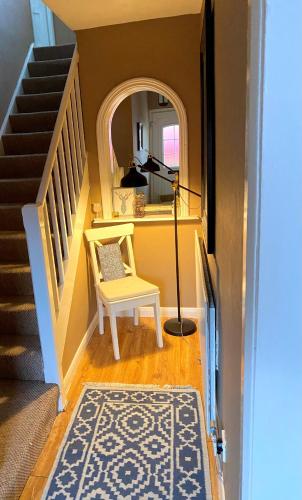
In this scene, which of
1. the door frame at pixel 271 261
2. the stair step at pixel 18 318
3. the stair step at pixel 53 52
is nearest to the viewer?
the door frame at pixel 271 261

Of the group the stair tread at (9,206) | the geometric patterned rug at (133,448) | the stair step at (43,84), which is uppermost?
the stair step at (43,84)

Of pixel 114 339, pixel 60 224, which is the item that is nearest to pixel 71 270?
pixel 60 224

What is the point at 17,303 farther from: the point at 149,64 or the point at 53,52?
the point at 53,52

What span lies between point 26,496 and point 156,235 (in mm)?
2057

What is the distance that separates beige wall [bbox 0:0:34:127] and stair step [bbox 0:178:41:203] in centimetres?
87

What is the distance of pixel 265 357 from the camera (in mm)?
664

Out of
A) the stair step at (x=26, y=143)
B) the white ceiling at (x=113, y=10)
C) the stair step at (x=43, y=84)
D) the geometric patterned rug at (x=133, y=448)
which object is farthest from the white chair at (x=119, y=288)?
the stair step at (x=43, y=84)

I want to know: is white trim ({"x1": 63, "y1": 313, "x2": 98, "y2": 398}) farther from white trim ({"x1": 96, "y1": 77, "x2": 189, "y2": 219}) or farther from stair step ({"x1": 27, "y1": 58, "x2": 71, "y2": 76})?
stair step ({"x1": 27, "y1": 58, "x2": 71, "y2": 76})

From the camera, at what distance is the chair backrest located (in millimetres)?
2975

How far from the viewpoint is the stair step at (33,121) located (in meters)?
3.48

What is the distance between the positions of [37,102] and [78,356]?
2.58 meters

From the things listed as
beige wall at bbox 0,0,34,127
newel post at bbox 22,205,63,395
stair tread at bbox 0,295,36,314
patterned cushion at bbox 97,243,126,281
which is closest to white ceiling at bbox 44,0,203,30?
beige wall at bbox 0,0,34,127

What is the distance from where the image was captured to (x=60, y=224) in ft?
8.46

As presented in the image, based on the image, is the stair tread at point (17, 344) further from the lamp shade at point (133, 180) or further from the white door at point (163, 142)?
the white door at point (163, 142)
